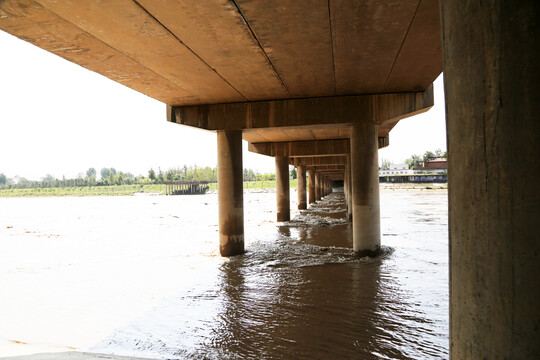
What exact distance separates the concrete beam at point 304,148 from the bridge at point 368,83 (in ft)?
33.0

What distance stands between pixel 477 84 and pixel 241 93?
842cm

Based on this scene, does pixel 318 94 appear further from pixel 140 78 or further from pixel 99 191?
pixel 99 191

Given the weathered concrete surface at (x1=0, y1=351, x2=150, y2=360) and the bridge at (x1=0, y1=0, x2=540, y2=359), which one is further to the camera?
the weathered concrete surface at (x1=0, y1=351, x2=150, y2=360)

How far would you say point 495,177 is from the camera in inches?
78.0

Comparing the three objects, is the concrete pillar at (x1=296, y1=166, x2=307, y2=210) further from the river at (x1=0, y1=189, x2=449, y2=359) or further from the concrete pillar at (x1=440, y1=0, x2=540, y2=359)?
the concrete pillar at (x1=440, y1=0, x2=540, y2=359)

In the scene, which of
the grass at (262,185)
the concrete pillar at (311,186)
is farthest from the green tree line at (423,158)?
the concrete pillar at (311,186)

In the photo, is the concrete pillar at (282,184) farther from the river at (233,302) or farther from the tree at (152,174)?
the tree at (152,174)

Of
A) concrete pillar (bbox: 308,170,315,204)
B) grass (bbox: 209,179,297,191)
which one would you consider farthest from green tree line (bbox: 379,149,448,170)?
concrete pillar (bbox: 308,170,315,204)

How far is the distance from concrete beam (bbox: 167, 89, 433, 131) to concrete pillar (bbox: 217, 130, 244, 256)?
549 mm

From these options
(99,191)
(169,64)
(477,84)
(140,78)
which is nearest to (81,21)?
(169,64)

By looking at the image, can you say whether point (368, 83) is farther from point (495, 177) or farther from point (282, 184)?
point (282, 184)

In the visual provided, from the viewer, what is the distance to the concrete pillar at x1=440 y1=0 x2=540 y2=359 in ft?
6.12

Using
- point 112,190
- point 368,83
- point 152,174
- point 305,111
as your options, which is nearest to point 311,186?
point 305,111

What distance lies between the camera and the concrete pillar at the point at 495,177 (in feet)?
6.12
